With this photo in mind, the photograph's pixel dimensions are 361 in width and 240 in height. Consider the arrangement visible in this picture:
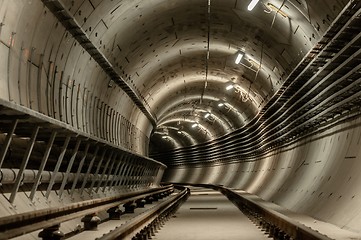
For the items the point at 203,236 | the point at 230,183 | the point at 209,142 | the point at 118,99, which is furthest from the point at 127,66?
the point at 209,142

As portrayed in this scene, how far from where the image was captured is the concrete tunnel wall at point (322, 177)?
1098cm

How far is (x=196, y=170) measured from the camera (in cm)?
4909

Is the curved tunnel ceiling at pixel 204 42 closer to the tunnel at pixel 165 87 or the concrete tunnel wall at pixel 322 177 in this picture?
the tunnel at pixel 165 87

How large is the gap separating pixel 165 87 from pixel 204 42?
277 inches

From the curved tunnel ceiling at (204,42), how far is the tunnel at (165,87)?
0.06m

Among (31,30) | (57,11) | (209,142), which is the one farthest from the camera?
(209,142)

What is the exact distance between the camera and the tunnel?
9102 millimetres

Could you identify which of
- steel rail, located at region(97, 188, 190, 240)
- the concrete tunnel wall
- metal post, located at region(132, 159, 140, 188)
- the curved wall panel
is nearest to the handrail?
the concrete tunnel wall

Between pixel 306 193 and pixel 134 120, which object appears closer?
pixel 306 193

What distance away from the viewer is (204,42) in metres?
20.0

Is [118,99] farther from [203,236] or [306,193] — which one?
[203,236]

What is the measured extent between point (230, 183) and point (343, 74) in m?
25.2

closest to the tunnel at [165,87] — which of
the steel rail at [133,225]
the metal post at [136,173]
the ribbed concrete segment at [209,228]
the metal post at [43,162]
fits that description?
the metal post at [43,162]

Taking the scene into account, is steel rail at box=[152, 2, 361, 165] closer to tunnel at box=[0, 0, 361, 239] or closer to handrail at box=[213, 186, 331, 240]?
tunnel at box=[0, 0, 361, 239]
